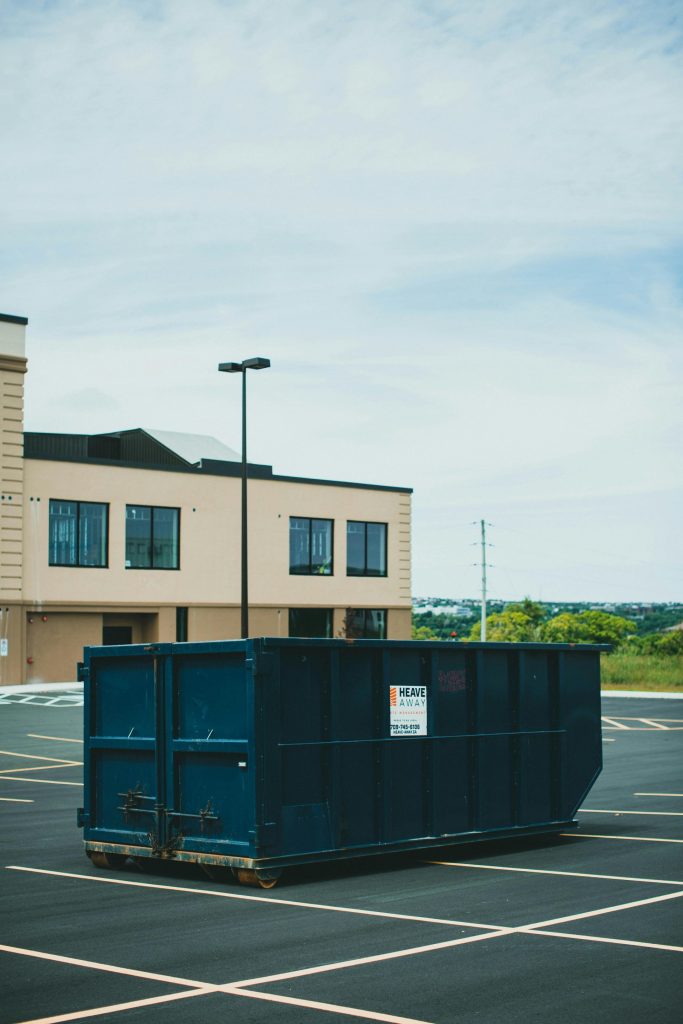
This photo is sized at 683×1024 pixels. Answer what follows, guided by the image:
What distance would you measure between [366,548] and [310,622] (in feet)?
13.3

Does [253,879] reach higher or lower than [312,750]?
lower

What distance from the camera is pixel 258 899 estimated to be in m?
10.9

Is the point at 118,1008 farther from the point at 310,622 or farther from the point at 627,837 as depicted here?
the point at 310,622

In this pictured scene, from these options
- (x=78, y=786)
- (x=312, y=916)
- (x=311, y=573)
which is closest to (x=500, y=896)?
(x=312, y=916)

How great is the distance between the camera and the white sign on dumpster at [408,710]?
12586 millimetres

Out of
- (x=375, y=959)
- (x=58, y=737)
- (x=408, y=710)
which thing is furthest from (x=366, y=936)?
(x=58, y=737)

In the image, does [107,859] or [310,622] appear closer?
[107,859]

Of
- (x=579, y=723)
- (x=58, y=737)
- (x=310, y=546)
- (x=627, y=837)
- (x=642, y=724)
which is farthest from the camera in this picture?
(x=310, y=546)

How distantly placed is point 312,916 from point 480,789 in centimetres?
364

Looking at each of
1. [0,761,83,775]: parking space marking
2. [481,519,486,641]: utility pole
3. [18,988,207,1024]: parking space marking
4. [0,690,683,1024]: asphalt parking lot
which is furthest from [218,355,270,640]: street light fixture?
[481,519,486,641]: utility pole

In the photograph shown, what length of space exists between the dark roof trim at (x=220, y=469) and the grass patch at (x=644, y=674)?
36.6 ft

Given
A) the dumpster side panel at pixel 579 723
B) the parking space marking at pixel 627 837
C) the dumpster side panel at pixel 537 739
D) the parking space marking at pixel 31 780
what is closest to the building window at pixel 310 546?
the parking space marking at pixel 31 780

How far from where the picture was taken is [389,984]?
7.77 m

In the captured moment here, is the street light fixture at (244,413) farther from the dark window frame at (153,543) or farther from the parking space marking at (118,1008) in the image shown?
the parking space marking at (118,1008)
